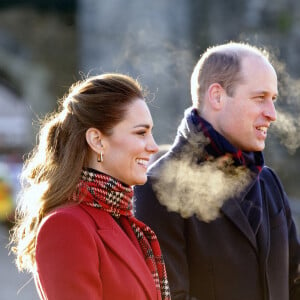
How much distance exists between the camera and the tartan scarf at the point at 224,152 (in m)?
3.77

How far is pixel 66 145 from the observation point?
3.29m

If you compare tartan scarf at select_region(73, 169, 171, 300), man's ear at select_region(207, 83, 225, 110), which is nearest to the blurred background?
man's ear at select_region(207, 83, 225, 110)

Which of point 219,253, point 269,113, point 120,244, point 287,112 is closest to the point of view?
point 120,244

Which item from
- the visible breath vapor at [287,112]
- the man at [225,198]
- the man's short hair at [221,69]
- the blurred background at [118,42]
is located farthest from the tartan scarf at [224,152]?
the blurred background at [118,42]

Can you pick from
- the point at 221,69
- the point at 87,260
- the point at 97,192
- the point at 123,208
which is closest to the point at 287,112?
the point at 221,69

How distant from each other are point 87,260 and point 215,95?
106 centimetres

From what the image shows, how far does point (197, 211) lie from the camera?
12.5 ft

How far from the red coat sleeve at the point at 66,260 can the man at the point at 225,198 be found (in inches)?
22.9

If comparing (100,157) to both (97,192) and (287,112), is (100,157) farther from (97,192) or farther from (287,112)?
(287,112)

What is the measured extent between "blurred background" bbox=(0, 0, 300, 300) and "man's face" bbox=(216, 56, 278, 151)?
3.60 meters

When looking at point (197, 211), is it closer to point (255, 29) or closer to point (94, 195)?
point (94, 195)

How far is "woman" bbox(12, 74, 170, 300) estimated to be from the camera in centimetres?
311

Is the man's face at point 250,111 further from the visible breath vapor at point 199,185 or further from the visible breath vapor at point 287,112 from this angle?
the visible breath vapor at point 287,112

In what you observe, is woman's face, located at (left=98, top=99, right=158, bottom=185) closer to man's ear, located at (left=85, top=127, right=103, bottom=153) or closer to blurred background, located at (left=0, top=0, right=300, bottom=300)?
man's ear, located at (left=85, top=127, right=103, bottom=153)
